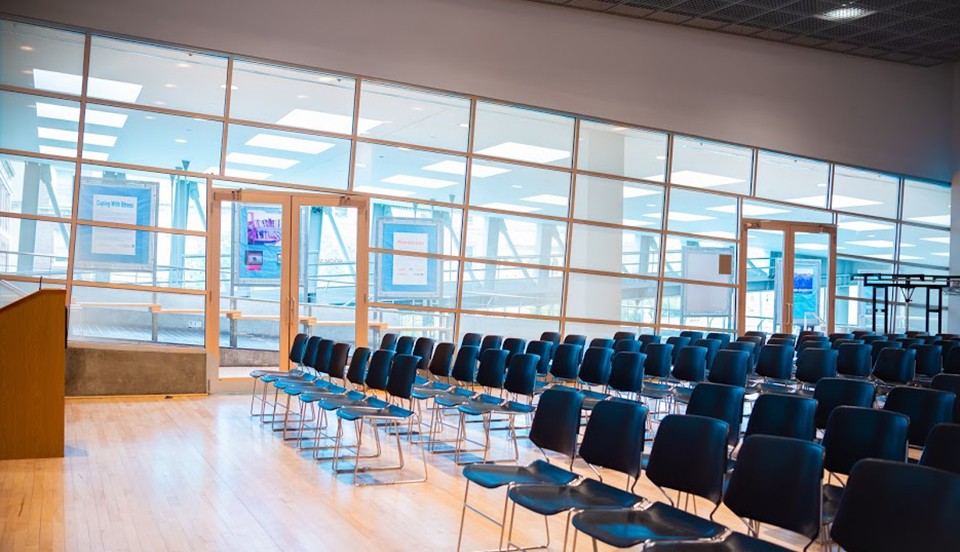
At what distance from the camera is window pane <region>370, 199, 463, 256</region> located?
11.2m

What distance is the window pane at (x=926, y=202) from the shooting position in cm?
1541

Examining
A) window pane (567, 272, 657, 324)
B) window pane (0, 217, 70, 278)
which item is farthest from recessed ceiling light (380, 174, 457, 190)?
window pane (0, 217, 70, 278)

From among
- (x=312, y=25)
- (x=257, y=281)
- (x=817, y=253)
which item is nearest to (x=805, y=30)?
(x=817, y=253)

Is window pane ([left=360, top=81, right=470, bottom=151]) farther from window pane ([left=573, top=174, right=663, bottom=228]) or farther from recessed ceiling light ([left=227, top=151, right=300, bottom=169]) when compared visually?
window pane ([left=573, top=174, right=663, bottom=228])

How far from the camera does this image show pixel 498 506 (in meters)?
5.48

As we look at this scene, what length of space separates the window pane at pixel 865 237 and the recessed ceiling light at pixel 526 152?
5863mm

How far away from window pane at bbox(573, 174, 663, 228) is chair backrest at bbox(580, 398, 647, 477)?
8.27m

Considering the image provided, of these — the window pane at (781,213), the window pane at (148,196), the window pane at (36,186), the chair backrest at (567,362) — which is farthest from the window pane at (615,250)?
the window pane at (36,186)

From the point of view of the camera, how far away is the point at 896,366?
771 cm

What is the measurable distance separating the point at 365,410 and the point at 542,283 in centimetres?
646

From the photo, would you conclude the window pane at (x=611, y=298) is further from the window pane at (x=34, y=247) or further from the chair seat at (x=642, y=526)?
the chair seat at (x=642, y=526)

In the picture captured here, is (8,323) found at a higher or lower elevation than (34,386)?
higher

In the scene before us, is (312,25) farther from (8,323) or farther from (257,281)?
(8,323)

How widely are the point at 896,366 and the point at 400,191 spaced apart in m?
6.41
